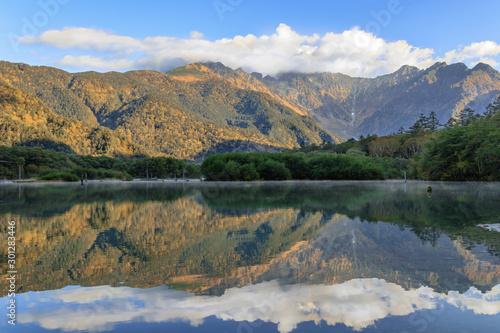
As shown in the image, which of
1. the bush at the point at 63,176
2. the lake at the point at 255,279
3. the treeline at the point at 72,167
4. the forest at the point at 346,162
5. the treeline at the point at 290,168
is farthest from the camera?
the treeline at the point at 72,167

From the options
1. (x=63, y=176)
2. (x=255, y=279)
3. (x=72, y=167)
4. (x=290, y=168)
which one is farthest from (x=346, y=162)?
(x=72, y=167)

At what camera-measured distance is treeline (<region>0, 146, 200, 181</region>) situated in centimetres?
11169

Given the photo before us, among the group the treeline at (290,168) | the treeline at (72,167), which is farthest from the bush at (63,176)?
the treeline at (290,168)

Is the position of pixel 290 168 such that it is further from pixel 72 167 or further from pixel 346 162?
pixel 72 167

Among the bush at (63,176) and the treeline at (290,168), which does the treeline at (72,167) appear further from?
the treeline at (290,168)

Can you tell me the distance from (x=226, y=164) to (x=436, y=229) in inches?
3122

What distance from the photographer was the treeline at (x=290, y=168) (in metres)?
92.1

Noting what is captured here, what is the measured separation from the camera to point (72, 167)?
129000 millimetres

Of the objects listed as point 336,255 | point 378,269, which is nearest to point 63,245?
point 336,255

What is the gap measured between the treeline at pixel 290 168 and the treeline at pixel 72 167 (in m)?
44.4

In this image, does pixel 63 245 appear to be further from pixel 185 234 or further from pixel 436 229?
pixel 436 229

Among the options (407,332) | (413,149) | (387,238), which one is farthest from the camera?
(413,149)

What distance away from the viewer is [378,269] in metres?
9.23

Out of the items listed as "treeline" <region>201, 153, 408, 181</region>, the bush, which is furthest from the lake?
the bush
